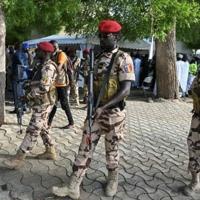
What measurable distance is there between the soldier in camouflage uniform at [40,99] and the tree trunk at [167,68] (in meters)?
7.87

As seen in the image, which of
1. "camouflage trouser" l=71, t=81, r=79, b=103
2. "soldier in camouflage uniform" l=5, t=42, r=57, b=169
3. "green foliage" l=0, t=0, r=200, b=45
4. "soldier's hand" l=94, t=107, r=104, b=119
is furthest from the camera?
"camouflage trouser" l=71, t=81, r=79, b=103

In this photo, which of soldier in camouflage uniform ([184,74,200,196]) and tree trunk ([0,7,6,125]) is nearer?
soldier in camouflage uniform ([184,74,200,196])

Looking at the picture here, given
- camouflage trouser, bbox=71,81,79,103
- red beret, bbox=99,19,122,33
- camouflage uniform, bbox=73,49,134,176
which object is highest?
red beret, bbox=99,19,122,33

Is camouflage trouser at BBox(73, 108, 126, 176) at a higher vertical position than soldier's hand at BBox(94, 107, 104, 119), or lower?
lower

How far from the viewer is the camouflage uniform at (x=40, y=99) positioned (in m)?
5.13

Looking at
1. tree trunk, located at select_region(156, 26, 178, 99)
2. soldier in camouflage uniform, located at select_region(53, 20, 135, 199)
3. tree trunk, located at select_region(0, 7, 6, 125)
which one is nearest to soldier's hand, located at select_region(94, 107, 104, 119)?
soldier in camouflage uniform, located at select_region(53, 20, 135, 199)

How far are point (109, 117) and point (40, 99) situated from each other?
123 cm

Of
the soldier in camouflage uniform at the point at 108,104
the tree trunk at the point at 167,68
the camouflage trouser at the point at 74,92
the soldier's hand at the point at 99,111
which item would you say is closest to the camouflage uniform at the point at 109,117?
the soldier in camouflage uniform at the point at 108,104

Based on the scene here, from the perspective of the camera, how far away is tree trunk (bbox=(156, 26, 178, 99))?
504 inches

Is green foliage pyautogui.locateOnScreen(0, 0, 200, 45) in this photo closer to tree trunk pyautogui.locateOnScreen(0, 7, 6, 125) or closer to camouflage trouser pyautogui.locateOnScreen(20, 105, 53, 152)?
tree trunk pyautogui.locateOnScreen(0, 7, 6, 125)

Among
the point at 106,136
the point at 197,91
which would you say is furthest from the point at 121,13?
the point at 106,136

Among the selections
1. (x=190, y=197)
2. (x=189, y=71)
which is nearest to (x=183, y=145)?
(x=190, y=197)

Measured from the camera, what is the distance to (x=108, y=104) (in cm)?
418

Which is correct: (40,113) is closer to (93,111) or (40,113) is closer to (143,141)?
(93,111)
